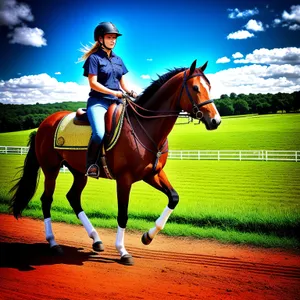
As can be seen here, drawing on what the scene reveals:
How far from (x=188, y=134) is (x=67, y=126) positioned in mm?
3149

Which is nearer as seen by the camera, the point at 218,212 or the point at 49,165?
the point at 49,165

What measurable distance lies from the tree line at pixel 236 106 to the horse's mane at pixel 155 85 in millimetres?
1797

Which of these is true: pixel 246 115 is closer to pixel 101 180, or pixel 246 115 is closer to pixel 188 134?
pixel 188 134

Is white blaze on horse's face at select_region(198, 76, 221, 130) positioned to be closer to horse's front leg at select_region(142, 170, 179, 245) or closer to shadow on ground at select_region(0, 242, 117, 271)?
horse's front leg at select_region(142, 170, 179, 245)

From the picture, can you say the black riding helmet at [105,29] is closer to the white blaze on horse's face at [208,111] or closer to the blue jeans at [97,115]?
the blue jeans at [97,115]

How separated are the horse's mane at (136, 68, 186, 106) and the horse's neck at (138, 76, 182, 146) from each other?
6 centimetres

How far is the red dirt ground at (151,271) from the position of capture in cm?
316

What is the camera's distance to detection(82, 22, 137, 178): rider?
148 inches

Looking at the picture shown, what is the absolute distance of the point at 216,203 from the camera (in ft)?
17.4

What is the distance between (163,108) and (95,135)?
0.84m

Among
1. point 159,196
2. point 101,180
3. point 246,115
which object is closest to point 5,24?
point 101,180

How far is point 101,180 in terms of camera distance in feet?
20.5

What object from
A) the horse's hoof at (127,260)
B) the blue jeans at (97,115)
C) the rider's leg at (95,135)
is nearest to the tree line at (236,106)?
the blue jeans at (97,115)

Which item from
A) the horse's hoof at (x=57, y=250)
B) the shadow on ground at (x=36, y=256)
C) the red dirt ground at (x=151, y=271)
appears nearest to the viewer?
the red dirt ground at (x=151, y=271)
